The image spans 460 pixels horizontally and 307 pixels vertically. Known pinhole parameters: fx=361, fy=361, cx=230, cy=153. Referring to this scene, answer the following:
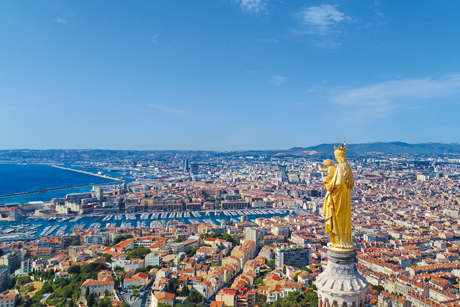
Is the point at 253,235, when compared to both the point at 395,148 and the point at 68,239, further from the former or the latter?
the point at 395,148

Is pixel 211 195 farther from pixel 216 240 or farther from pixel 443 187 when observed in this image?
pixel 443 187

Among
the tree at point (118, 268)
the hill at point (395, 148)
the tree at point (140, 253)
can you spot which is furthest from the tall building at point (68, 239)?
the hill at point (395, 148)

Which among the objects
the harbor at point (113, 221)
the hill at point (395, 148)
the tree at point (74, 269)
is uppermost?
the hill at point (395, 148)

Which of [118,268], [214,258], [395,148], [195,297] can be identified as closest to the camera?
[195,297]

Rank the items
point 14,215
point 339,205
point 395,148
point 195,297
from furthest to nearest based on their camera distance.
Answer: point 395,148 < point 14,215 < point 195,297 < point 339,205

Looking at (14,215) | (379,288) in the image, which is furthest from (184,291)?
(14,215)

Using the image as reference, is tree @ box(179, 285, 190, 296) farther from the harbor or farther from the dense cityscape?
the harbor

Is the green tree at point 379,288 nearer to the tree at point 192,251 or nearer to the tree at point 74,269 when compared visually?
the tree at point 192,251
